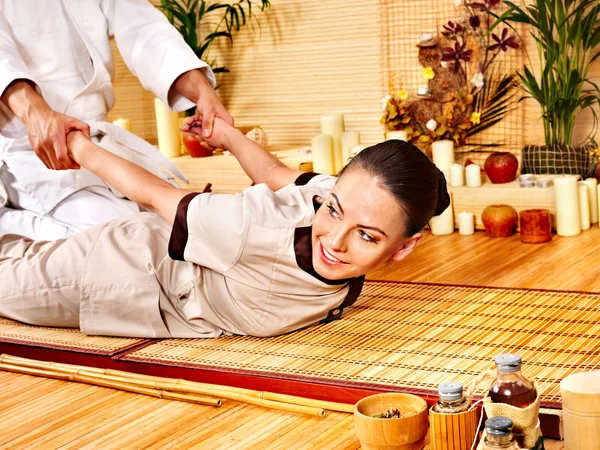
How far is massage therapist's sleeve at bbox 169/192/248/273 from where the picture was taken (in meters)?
2.49

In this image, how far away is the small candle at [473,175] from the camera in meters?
4.46

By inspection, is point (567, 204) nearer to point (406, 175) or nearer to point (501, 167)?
point (501, 167)

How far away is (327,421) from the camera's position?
218 centimetres

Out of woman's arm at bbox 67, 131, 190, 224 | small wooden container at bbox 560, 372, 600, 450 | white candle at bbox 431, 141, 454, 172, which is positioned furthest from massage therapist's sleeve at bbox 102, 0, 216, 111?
small wooden container at bbox 560, 372, 600, 450

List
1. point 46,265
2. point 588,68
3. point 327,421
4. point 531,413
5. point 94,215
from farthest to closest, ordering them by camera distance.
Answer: point 588,68
point 94,215
point 46,265
point 327,421
point 531,413

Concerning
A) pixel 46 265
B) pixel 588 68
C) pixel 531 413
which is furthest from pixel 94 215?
pixel 588 68

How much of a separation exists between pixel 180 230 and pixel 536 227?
207cm

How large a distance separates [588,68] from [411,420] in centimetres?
297

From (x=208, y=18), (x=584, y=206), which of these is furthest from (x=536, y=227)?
(x=208, y=18)

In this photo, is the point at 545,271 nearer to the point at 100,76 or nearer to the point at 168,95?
the point at 168,95

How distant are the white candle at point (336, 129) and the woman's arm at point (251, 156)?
1801 mm

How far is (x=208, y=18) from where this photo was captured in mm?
5906

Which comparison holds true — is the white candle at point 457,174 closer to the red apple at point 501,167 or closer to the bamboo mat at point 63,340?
the red apple at point 501,167


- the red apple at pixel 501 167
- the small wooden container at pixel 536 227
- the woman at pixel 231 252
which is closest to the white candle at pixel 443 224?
the red apple at pixel 501 167
